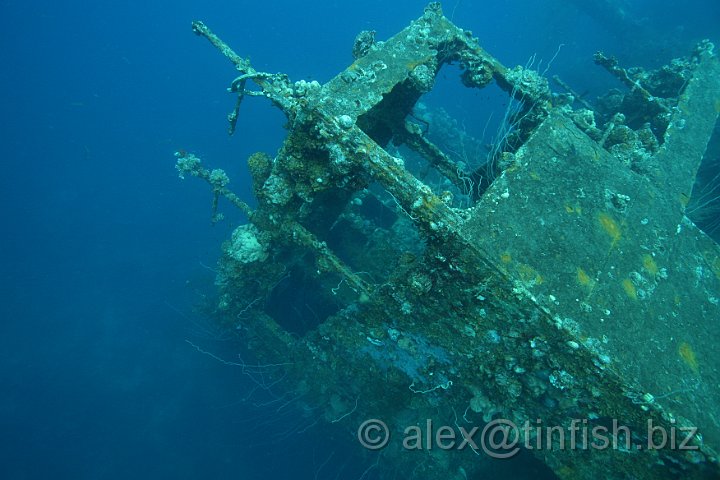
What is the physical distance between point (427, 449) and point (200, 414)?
721 centimetres

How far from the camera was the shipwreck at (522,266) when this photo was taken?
8.17 feet

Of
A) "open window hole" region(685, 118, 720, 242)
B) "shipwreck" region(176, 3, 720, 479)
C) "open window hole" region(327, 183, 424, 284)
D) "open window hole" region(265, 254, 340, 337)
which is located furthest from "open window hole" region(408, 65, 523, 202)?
"open window hole" region(685, 118, 720, 242)

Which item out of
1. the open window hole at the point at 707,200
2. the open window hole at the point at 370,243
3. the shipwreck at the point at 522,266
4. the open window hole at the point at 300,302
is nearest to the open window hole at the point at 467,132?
the shipwreck at the point at 522,266

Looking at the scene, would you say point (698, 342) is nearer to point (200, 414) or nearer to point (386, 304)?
point (386, 304)

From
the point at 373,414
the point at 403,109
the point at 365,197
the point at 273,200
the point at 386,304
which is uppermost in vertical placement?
the point at 365,197

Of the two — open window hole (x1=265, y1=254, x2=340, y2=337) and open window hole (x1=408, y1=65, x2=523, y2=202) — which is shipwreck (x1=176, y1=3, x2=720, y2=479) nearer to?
open window hole (x1=408, y1=65, x2=523, y2=202)

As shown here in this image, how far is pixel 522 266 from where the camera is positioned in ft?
8.37

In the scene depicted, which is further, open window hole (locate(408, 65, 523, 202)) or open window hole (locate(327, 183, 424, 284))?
open window hole (locate(327, 183, 424, 284))

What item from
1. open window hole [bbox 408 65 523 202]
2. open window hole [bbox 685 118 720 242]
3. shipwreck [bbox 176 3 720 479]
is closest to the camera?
shipwreck [bbox 176 3 720 479]

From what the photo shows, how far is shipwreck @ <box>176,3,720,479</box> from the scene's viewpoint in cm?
249

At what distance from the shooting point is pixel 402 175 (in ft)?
8.89

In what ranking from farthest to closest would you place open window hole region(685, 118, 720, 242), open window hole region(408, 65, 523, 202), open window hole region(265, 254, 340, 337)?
open window hole region(265, 254, 340, 337) → open window hole region(685, 118, 720, 242) → open window hole region(408, 65, 523, 202)

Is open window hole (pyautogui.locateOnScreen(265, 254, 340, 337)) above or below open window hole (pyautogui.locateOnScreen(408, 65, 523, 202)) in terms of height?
below

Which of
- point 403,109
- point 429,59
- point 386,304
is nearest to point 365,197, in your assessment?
point 403,109
